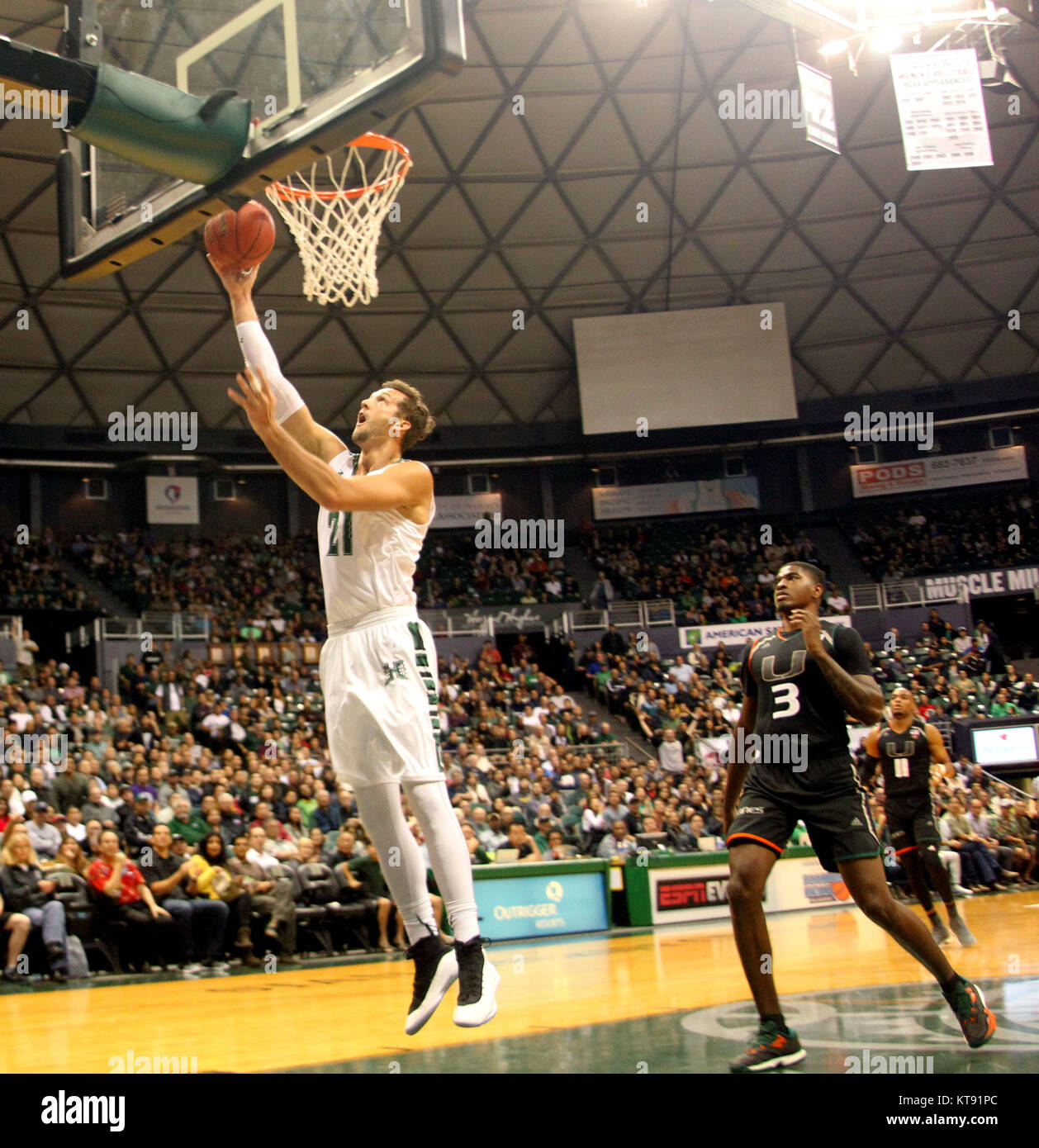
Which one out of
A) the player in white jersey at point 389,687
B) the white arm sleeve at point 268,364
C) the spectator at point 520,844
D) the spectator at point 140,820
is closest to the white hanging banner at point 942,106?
the spectator at point 520,844

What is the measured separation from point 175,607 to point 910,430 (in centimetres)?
2036

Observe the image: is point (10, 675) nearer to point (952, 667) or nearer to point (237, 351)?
point (237, 351)

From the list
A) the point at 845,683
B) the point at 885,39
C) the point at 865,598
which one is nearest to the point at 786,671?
the point at 845,683

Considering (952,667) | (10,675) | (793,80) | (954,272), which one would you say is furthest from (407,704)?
(954,272)

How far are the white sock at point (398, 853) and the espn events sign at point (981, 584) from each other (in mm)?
27995

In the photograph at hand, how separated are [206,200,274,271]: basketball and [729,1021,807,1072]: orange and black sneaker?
3.65 meters

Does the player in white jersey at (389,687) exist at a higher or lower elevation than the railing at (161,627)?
lower

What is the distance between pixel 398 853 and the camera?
4.50 meters

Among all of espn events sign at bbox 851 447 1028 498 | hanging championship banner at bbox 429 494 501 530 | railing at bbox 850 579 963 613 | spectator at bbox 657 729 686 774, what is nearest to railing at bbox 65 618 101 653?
hanging championship banner at bbox 429 494 501 530

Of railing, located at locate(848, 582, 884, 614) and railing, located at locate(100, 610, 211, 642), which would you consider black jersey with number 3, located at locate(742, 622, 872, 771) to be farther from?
railing, located at locate(848, 582, 884, 614)

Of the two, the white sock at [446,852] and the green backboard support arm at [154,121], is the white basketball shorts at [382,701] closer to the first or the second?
the white sock at [446,852]

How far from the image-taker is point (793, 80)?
89.1ft

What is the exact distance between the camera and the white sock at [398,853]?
14.8ft

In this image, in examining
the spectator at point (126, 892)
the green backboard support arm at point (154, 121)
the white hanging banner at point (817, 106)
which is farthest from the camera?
the white hanging banner at point (817, 106)
